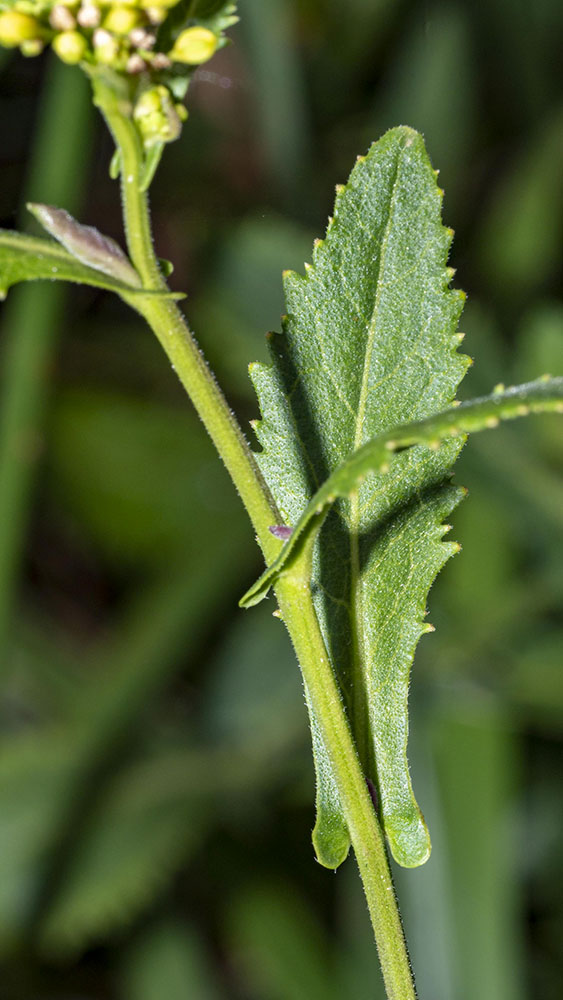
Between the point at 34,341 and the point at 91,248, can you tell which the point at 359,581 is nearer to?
the point at 91,248

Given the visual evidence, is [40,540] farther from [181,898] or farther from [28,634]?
[181,898]

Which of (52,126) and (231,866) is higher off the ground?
(52,126)

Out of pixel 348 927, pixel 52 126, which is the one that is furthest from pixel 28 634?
pixel 52 126

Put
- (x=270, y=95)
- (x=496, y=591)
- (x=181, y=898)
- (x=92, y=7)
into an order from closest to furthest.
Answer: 1. (x=92, y=7)
2. (x=496, y=591)
3. (x=181, y=898)
4. (x=270, y=95)

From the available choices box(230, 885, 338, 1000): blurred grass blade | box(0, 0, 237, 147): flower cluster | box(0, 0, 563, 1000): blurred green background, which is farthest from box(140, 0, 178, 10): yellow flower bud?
box(230, 885, 338, 1000): blurred grass blade

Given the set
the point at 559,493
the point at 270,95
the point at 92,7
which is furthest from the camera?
the point at 270,95

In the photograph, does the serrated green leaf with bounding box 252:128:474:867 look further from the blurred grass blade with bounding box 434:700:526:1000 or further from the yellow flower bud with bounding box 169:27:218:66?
the blurred grass blade with bounding box 434:700:526:1000
